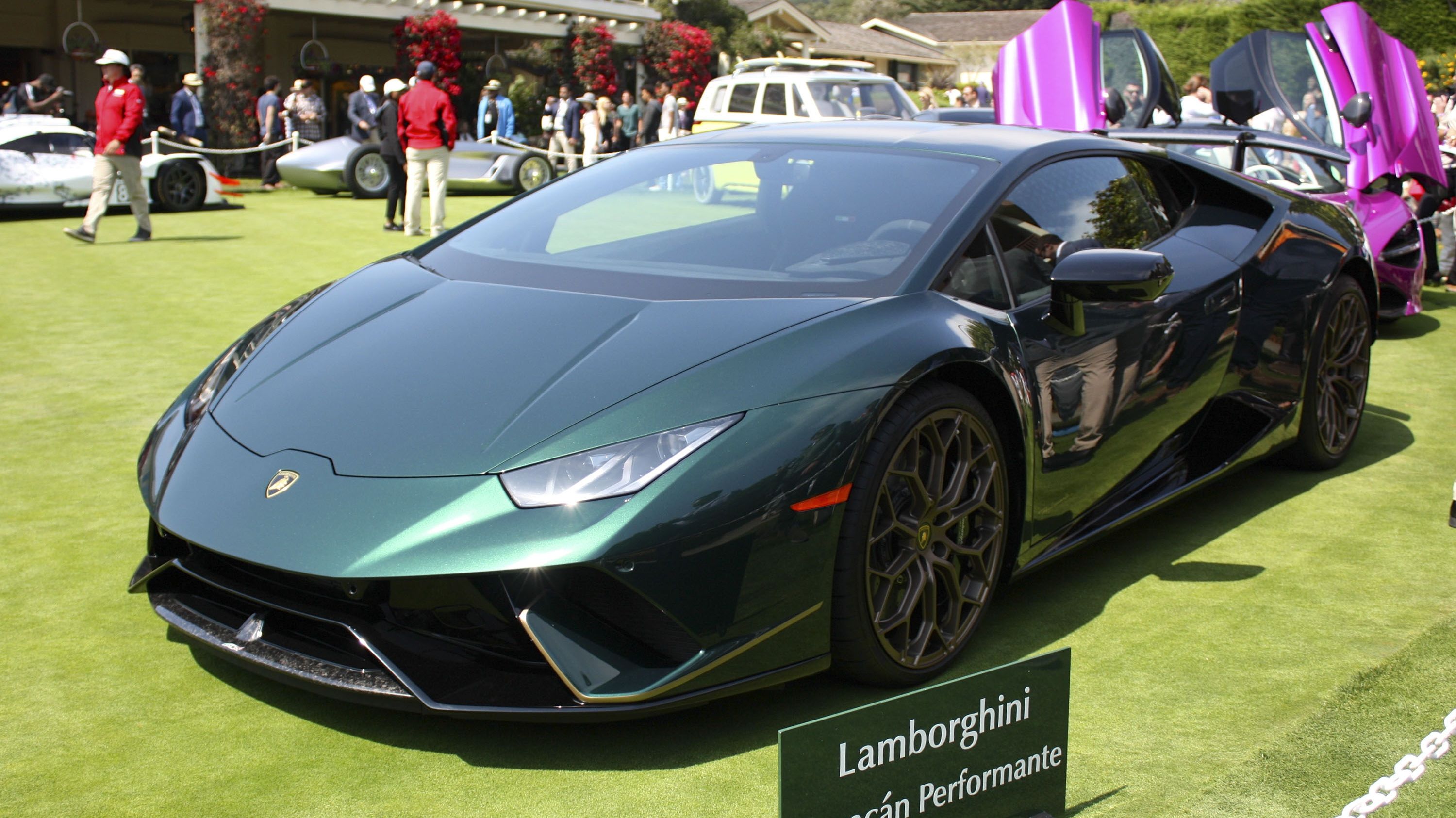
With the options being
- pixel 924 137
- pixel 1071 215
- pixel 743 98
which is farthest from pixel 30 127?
pixel 1071 215

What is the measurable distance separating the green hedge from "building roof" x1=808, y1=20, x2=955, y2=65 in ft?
45.1

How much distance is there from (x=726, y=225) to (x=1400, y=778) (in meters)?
2.15

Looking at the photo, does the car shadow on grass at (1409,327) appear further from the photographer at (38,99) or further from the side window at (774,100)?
the photographer at (38,99)

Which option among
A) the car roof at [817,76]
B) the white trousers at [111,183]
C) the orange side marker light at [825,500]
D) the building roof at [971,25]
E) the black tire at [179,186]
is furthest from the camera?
the building roof at [971,25]

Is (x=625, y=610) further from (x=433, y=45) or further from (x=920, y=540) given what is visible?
(x=433, y=45)

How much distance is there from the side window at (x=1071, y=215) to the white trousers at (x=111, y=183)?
969 cm

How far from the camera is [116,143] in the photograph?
1096 centimetres

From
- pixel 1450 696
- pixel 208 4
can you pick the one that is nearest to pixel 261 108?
pixel 208 4

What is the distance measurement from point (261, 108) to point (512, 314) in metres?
17.4

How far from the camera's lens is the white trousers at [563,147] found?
19922 millimetres

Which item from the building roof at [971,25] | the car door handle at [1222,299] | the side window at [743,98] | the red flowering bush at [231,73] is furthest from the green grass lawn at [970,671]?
the building roof at [971,25]

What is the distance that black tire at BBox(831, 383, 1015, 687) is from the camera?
2623mm

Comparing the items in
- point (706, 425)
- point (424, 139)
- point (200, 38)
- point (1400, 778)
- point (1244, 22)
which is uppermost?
point (1244, 22)

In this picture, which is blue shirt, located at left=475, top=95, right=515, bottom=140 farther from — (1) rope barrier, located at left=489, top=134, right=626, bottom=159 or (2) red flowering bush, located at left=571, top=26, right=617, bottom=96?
(2) red flowering bush, located at left=571, top=26, right=617, bottom=96
